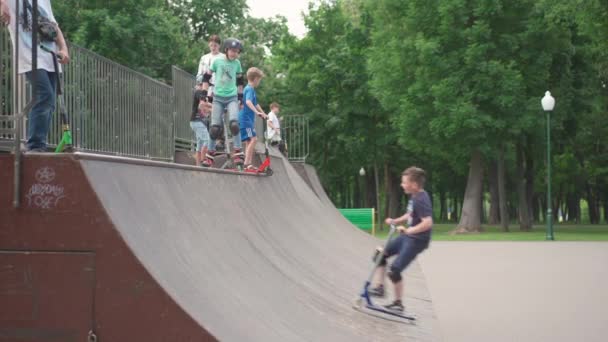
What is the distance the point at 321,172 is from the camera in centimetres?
4575

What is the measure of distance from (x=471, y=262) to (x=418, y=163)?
104 feet

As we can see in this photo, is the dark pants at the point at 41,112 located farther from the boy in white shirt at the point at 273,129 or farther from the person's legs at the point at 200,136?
the boy in white shirt at the point at 273,129

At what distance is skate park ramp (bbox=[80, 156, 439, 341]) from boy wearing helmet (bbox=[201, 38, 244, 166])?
1.13 m

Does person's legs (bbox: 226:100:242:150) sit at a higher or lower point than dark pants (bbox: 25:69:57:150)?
higher

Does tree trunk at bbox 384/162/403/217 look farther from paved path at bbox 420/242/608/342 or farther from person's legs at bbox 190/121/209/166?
person's legs at bbox 190/121/209/166

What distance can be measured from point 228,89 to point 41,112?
539cm

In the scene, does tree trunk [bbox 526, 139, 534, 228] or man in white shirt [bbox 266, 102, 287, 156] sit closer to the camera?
man in white shirt [bbox 266, 102, 287, 156]

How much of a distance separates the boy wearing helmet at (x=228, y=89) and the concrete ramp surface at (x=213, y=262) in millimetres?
1304

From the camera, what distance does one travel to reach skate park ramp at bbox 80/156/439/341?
14.4 ft

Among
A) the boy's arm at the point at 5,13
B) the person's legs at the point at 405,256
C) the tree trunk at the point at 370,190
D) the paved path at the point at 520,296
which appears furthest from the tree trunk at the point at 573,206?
the boy's arm at the point at 5,13

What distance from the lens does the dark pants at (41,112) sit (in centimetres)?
532

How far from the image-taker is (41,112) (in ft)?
17.7

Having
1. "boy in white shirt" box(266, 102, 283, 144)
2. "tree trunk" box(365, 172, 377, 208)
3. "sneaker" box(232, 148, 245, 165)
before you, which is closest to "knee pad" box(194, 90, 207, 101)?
"sneaker" box(232, 148, 245, 165)

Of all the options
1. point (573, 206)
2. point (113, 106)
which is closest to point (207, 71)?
point (113, 106)
